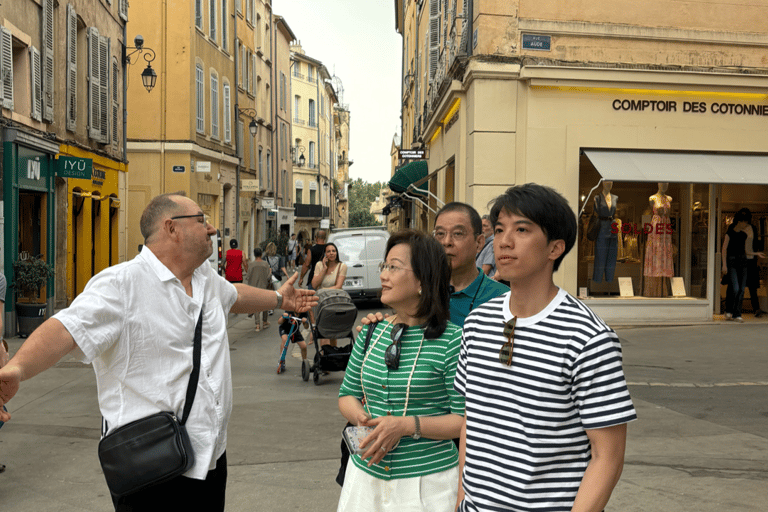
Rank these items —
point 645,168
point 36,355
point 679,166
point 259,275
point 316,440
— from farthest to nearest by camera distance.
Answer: point 259,275 → point 679,166 → point 645,168 → point 316,440 → point 36,355

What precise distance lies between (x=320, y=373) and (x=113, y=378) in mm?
6986

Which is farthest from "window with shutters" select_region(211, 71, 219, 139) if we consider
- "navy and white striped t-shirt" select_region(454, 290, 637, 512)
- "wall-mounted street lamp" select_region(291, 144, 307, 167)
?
"wall-mounted street lamp" select_region(291, 144, 307, 167)

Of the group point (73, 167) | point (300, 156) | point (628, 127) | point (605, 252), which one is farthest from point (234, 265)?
point (300, 156)

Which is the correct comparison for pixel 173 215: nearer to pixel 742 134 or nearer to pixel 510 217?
pixel 510 217

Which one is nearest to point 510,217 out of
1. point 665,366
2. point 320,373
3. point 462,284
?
point 462,284

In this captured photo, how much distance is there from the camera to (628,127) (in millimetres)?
14703

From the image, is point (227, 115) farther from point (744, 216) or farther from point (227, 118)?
point (744, 216)

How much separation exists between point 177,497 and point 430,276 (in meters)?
1.31

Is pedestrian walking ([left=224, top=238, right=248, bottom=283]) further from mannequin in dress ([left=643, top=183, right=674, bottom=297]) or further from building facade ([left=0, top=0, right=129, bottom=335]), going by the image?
mannequin in dress ([left=643, top=183, right=674, bottom=297])

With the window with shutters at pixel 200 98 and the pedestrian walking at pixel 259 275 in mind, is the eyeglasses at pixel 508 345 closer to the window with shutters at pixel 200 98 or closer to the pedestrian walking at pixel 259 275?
the pedestrian walking at pixel 259 275

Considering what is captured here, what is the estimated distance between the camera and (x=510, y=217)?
7.25 feet

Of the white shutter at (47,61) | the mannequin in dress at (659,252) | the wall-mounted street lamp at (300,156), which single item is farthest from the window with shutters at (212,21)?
the wall-mounted street lamp at (300,156)

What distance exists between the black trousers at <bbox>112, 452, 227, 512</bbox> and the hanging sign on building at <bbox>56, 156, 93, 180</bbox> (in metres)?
14.0

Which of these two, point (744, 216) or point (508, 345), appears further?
point (744, 216)
